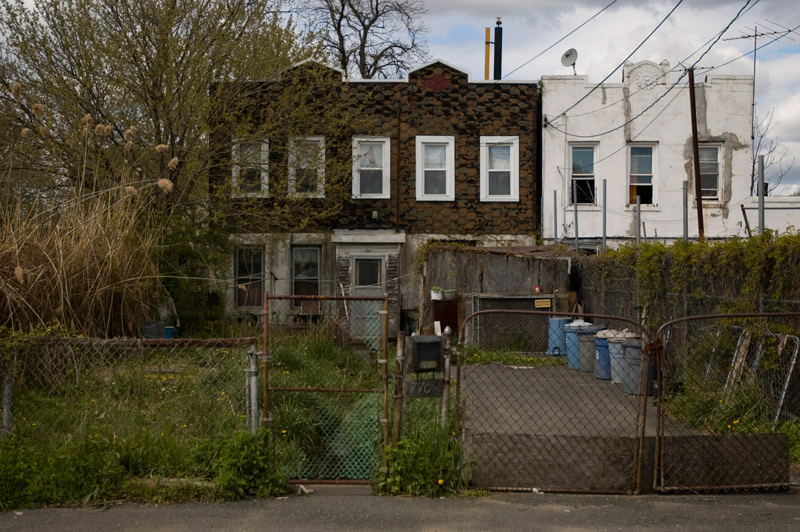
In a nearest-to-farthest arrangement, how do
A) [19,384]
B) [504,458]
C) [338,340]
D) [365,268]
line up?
[504,458] → [19,384] → [338,340] → [365,268]

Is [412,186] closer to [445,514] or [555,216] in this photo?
[555,216]

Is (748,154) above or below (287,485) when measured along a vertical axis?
above

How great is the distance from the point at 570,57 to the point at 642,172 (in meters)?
3.74

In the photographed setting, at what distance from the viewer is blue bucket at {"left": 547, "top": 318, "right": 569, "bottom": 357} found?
15.4 metres

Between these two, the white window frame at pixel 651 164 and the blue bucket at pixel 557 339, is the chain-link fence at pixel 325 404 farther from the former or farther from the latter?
the white window frame at pixel 651 164

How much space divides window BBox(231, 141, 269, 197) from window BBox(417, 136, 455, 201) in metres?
4.31

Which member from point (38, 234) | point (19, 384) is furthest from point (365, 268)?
point (19, 384)

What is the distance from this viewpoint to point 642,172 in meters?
22.1

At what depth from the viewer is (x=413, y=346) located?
6551 mm

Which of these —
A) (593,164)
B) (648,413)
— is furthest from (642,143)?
(648,413)

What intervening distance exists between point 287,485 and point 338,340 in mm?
7052

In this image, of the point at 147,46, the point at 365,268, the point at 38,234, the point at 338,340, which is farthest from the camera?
the point at 365,268

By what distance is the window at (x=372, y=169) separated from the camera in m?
21.8

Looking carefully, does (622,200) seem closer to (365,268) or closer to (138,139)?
(365,268)
